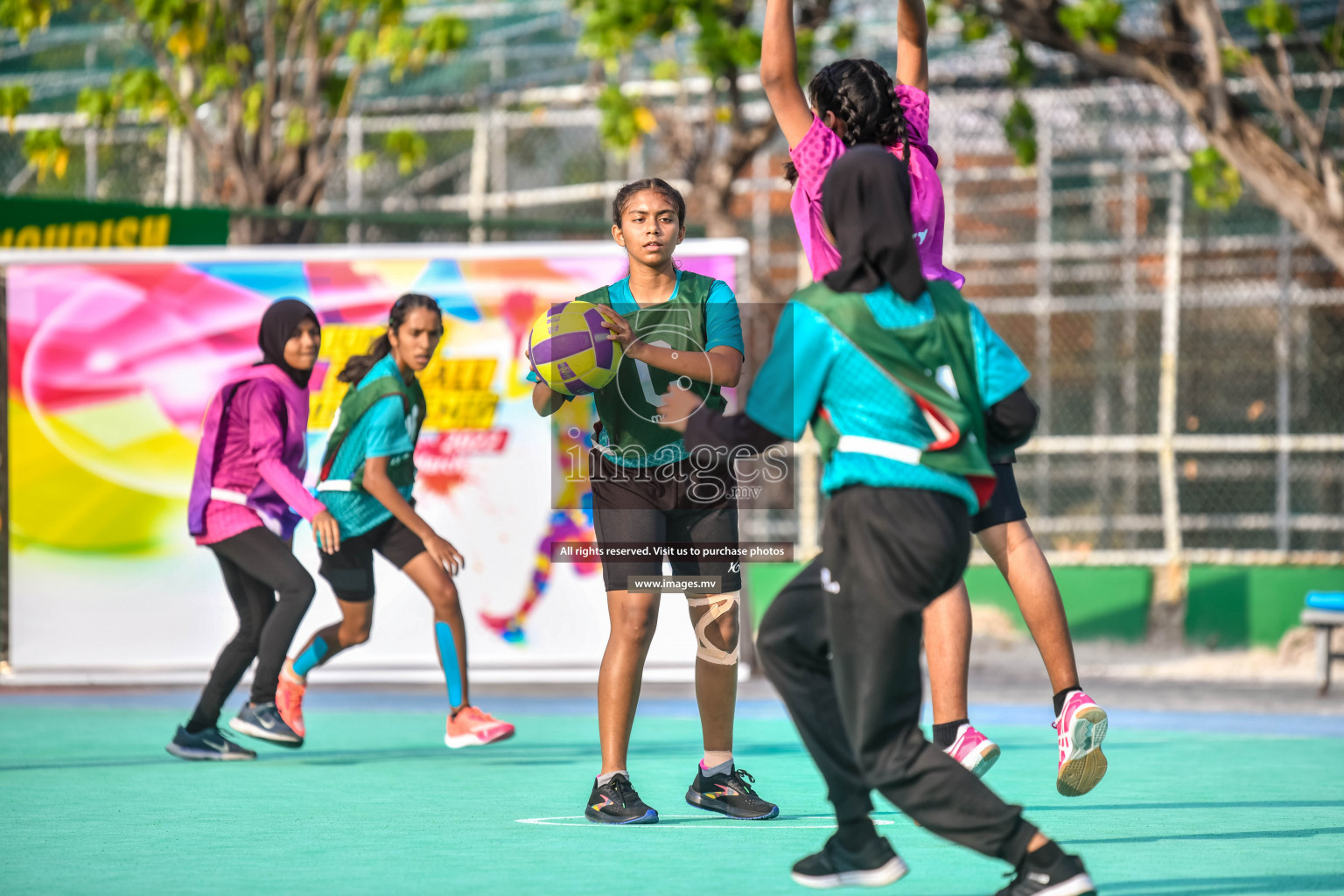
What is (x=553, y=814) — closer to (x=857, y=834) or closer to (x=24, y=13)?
(x=857, y=834)

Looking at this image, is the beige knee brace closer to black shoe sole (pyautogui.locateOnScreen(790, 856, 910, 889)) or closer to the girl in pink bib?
the girl in pink bib

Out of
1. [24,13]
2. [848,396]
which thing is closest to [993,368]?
[848,396]

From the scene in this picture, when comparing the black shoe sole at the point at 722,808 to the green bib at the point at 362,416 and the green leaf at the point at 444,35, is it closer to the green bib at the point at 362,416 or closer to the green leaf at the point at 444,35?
the green bib at the point at 362,416

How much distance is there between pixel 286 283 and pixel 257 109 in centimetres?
458

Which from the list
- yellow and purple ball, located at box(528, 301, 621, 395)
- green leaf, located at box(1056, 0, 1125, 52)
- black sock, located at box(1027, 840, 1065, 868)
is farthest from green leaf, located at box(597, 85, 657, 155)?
black sock, located at box(1027, 840, 1065, 868)

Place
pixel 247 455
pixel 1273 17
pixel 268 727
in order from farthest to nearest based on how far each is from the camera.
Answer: pixel 1273 17
pixel 247 455
pixel 268 727

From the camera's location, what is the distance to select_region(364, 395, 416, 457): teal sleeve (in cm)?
739

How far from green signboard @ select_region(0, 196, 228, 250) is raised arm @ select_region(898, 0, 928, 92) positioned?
7262 millimetres

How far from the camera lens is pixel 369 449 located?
24.3ft

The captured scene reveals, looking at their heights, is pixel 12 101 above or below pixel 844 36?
below

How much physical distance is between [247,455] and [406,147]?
24.6ft

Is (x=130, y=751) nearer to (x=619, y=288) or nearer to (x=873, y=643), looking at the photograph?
(x=619, y=288)

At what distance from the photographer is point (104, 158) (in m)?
16.3

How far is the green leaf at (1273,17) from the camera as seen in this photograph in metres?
11.3
